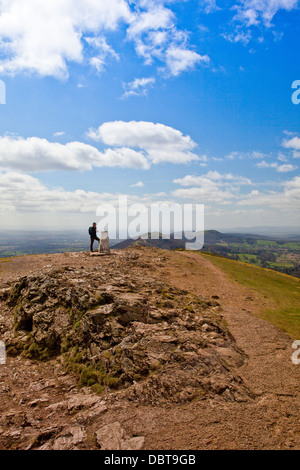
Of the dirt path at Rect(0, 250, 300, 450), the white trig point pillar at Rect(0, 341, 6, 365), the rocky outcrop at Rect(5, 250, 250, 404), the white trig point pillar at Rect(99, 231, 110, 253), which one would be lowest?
the white trig point pillar at Rect(0, 341, 6, 365)

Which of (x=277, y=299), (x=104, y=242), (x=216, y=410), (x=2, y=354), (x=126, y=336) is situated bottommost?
(x=2, y=354)

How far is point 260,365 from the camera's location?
13156mm

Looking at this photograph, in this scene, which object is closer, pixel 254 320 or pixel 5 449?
pixel 5 449

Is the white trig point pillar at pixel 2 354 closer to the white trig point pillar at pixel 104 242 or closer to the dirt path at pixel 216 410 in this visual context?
the dirt path at pixel 216 410

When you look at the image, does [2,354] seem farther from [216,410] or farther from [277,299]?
[277,299]

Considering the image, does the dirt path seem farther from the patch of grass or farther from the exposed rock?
the patch of grass

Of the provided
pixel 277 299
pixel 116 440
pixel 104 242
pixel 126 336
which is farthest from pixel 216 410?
pixel 104 242

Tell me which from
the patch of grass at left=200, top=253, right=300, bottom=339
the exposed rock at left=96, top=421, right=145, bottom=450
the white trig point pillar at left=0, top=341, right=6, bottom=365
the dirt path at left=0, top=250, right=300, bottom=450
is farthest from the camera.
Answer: the patch of grass at left=200, top=253, right=300, bottom=339

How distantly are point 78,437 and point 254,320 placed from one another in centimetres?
1646

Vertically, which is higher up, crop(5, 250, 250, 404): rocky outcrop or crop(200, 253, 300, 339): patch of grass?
crop(5, 250, 250, 404): rocky outcrop

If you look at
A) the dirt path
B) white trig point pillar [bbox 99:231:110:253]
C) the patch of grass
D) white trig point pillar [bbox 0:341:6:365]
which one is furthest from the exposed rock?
white trig point pillar [bbox 99:231:110:253]

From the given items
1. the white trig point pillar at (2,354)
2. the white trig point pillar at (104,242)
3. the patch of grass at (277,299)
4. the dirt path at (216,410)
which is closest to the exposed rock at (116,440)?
the dirt path at (216,410)
